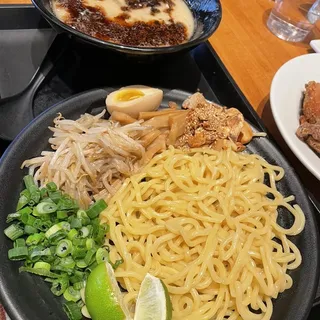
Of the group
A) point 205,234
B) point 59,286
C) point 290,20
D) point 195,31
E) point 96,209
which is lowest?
point 59,286

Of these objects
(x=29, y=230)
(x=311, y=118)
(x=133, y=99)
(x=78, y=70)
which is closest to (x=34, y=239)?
(x=29, y=230)

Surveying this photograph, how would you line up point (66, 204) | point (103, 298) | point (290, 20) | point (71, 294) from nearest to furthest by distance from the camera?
point (103, 298)
point (71, 294)
point (66, 204)
point (290, 20)

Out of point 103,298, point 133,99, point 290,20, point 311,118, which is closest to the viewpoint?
point 103,298

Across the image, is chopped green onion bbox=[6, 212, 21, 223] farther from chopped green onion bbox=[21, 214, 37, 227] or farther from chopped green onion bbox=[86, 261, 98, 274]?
chopped green onion bbox=[86, 261, 98, 274]

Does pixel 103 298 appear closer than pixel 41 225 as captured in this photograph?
Yes

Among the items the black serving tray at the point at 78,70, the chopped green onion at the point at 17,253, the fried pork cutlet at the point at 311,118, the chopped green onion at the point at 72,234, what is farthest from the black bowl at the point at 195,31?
the chopped green onion at the point at 17,253

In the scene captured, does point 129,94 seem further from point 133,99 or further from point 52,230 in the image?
point 52,230

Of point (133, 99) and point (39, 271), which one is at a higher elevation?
point (133, 99)

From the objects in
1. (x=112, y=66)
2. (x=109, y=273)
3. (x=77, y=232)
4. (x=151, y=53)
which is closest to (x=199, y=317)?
(x=109, y=273)
